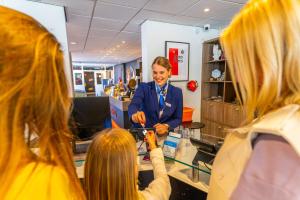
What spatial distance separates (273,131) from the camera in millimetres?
379

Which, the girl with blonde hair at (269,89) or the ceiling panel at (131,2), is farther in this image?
the ceiling panel at (131,2)

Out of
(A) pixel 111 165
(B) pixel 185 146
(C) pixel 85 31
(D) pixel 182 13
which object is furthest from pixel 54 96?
(C) pixel 85 31

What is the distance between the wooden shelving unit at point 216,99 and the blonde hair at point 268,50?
2.59m

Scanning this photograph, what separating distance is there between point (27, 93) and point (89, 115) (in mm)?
994

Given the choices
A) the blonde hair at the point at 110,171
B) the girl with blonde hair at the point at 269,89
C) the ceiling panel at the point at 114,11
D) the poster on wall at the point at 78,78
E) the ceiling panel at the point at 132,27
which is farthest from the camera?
the poster on wall at the point at 78,78

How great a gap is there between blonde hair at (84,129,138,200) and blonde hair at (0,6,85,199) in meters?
0.23

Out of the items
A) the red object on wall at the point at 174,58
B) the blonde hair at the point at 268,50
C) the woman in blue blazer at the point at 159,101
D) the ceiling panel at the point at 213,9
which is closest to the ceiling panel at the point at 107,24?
the red object on wall at the point at 174,58

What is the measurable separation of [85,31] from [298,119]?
4.12 meters

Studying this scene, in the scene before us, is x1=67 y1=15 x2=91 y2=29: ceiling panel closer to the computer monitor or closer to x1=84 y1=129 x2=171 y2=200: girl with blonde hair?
the computer monitor

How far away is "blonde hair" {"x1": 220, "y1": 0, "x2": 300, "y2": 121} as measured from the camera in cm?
41

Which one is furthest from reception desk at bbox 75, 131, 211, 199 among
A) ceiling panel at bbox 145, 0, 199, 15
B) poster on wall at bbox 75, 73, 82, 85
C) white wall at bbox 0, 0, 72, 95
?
poster on wall at bbox 75, 73, 82, 85

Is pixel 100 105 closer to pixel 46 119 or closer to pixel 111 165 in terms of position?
pixel 111 165

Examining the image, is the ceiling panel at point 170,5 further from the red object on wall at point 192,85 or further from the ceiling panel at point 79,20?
the red object on wall at point 192,85

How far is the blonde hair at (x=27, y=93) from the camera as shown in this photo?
388 mm
